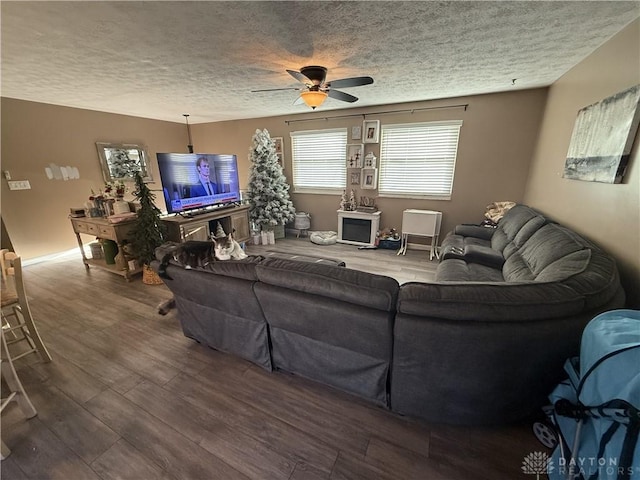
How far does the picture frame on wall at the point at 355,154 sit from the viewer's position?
4781 mm

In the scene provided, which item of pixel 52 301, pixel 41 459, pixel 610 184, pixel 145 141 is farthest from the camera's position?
pixel 145 141

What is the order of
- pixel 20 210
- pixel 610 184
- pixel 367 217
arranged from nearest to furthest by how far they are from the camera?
pixel 610 184
pixel 20 210
pixel 367 217

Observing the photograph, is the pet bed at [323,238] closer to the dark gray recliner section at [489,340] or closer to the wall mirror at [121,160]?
the wall mirror at [121,160]

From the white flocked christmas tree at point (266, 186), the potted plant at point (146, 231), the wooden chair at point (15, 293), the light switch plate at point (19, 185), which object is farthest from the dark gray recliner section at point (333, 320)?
the light switch plate at point (19, 185)

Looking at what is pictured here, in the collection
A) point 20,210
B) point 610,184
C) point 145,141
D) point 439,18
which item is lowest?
point 20,210

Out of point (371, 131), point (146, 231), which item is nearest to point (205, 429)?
point (146, 231)

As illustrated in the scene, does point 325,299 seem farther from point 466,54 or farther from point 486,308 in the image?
point 466,54

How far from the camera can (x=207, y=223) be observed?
4270mm

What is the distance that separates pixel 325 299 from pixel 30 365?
247 cm

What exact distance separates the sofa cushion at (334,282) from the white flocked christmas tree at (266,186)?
367cm

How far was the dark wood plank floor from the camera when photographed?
4.21 ft

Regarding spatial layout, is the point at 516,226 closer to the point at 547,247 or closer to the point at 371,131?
the point at 547,247

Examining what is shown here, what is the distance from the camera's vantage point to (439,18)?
1.78m

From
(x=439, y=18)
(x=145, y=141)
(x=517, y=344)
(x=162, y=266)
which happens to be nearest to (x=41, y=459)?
(x=162, y=266)
